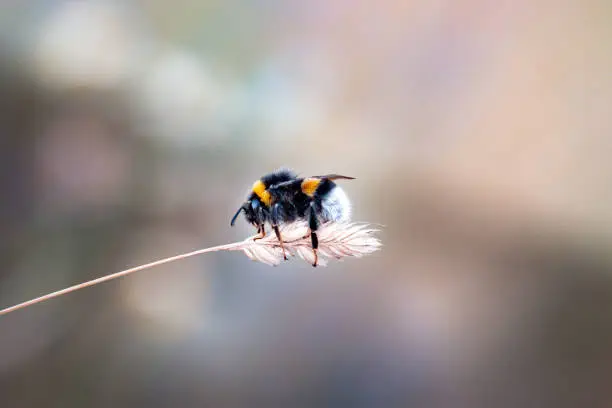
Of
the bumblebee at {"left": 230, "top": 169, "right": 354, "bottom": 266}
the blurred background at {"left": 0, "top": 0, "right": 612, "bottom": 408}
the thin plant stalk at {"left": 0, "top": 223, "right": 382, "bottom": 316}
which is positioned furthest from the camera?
the blurred background at {"left": 0, "top": 0, "right": 612, "bottom": 408}

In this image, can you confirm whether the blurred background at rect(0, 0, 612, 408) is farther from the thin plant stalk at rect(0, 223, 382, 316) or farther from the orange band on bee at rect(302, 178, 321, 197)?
the thin plant stalk at rect(0, 223, 382, 316)

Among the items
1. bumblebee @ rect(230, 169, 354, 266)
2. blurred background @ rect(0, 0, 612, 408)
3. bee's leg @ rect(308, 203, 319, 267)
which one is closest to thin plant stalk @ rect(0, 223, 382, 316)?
bee's leg @ rect(308, 203, 319, 267)

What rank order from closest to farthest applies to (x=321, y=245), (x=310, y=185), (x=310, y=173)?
(x=321, y=245) < (x=310, y=185) < (x=310, y=173)

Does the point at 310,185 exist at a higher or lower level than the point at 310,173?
higher

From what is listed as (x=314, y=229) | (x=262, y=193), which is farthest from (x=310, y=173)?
(x=314, y=229)

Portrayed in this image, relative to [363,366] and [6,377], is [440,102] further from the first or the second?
[6,377]

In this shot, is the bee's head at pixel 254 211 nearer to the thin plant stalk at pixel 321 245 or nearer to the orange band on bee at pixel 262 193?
the orange band on bee at pixel 262 193

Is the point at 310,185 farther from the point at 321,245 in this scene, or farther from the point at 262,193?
the point at 321,245

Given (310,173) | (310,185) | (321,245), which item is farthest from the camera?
(310,173)
